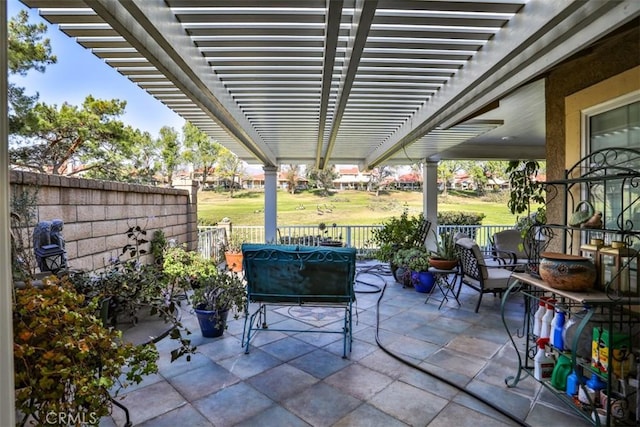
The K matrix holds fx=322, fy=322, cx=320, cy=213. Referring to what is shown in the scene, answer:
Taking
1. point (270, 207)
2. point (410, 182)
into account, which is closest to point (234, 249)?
point (270, 207)

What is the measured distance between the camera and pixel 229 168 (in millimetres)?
18812

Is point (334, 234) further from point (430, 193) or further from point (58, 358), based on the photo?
point (58, 358)

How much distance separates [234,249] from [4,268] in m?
5.77

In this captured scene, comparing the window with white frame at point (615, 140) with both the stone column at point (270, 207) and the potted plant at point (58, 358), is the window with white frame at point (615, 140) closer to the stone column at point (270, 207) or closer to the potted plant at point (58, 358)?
the potted plant at point (58, 358)

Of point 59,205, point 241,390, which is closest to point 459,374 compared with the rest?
point 241,390

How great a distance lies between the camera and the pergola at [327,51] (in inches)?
66.0

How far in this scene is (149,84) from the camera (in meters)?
2.88

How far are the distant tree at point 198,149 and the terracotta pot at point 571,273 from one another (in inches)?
621

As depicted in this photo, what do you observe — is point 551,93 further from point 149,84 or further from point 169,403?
point 169,403

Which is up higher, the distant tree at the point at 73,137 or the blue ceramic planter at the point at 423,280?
the distant tree at the point at 73,137

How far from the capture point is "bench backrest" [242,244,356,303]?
9.22 feet

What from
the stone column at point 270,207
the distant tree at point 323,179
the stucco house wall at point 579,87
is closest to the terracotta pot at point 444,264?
the stucco house wall at point 579,87

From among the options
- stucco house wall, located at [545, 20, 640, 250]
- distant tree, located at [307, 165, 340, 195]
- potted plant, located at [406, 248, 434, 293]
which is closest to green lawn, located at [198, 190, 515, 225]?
distant tree, located at [307, 165, 340, 195]

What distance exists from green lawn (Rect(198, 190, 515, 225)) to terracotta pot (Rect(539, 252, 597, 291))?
1272cm
